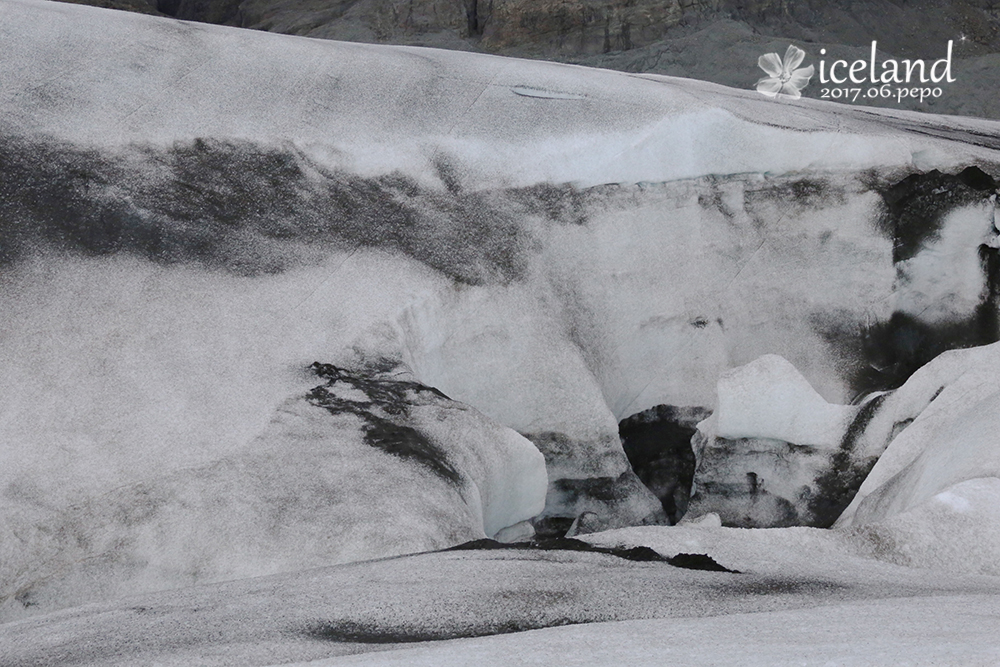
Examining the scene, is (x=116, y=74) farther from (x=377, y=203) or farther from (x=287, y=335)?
(x=287, y=335)

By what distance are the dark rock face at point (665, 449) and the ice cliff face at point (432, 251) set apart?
6cm

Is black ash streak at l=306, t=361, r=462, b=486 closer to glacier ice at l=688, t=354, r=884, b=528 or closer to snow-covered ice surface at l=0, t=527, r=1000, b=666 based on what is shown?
snow-covered ice surface at l=0, t=527, r=1000, b=666

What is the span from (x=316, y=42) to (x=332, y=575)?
3.71 m

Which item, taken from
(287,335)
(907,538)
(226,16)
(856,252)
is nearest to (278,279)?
(287,335)

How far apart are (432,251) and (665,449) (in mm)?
1753

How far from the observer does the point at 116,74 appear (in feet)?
16.6

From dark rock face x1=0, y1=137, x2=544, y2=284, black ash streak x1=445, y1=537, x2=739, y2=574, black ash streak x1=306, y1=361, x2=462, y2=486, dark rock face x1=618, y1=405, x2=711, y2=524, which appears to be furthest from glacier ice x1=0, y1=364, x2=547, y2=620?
dark rock face x1=618, y1=405, x2=711, y2=524

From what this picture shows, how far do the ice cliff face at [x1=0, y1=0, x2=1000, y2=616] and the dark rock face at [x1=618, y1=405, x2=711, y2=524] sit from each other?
6 cm

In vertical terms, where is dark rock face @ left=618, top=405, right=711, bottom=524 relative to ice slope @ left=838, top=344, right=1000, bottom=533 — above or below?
below

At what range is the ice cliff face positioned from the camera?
400 centimetres

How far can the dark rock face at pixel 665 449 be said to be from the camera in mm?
5535

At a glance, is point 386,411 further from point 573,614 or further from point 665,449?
point 665,449

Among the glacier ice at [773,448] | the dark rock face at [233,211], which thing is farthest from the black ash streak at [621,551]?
the glacier ice at [773,448]

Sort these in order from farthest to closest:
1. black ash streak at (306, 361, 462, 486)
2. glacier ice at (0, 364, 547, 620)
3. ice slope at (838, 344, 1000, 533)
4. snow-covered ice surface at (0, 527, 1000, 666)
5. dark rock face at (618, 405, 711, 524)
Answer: dark rock face at (618, 405, 711, 524) → black ash streak at (306, 361, 462, 486) → ice slope at (838, 344, 1000, 533) → glacier ice at (0, 364, 547, 620) → snow-covered ice surface at (0, 527, 1000, 666)
